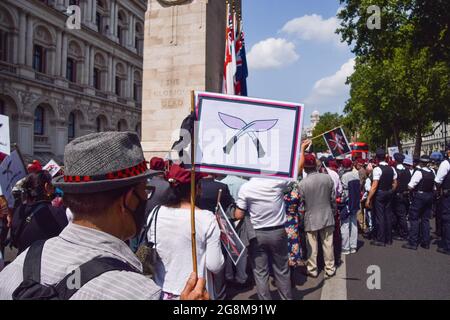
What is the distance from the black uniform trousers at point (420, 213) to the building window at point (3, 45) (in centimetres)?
2762

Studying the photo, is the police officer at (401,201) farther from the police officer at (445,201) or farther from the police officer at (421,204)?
the police officer at (445,201)

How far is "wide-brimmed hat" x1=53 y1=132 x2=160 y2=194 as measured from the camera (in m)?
1.40

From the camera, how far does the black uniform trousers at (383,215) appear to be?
24.7ft

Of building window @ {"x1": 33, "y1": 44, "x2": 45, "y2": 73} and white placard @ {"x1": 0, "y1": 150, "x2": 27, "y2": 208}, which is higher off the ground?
building window @ {"x1": 33, "y1": 44, "x2": 45, "y2": 73}

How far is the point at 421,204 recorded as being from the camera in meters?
7.23

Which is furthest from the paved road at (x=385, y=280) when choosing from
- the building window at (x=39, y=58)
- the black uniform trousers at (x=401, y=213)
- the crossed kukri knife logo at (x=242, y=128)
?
the building window at (x=39, y=58)

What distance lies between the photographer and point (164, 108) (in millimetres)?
9500

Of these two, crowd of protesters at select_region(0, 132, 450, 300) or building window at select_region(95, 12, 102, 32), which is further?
building window at select_region(95, 12, 102, 32)

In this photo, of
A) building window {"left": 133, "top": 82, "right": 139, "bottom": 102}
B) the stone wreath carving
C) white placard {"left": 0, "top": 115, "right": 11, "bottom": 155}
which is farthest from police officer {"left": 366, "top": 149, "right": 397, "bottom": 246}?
building window {"left": 133, "top": 82, "right": 139, "bottom": 102}

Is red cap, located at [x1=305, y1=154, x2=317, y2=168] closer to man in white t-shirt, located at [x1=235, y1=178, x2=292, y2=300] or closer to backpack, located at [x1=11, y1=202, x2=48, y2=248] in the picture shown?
man in white t-shirt, located at [x1=235, y1=178, x2=292, y2=300]

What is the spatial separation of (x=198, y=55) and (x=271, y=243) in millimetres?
6249

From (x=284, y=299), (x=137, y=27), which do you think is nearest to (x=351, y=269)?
(x=284, y=299)

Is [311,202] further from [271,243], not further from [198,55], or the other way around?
[198,55]

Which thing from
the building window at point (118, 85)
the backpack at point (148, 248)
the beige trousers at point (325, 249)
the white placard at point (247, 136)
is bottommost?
the beige trousers at point (325, 249)
